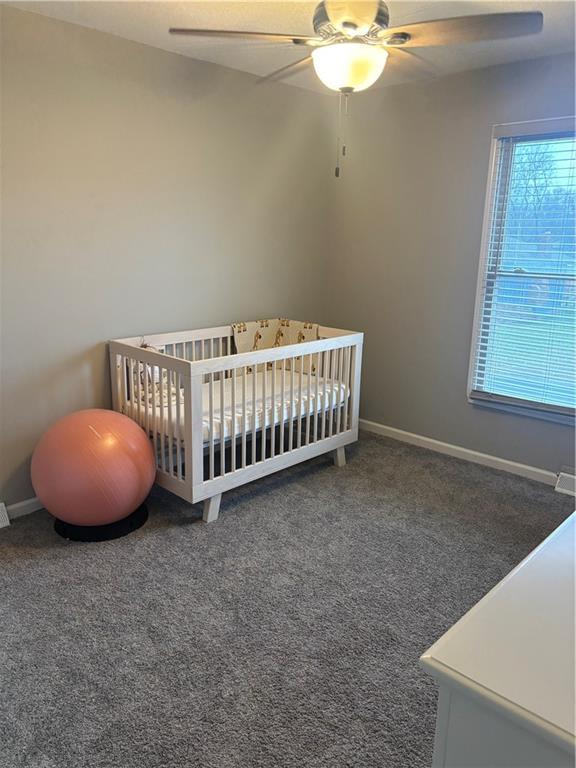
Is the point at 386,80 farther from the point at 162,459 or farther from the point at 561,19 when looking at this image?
the point at 162,459

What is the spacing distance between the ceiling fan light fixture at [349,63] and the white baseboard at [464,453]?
243cm

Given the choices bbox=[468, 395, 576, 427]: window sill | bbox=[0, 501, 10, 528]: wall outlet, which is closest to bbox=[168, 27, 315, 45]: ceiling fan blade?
bbox=[0, 501, 10, 528]: wall outlet

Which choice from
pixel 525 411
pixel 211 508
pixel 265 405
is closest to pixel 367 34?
pixel 265 405

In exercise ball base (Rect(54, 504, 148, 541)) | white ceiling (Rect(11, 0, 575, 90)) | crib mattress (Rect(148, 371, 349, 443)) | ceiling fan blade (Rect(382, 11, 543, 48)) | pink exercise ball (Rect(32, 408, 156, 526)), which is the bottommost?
exercise ball base (Rect(54, 504, 148, 541))

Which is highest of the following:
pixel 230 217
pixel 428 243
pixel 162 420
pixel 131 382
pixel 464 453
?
pixel 230 217

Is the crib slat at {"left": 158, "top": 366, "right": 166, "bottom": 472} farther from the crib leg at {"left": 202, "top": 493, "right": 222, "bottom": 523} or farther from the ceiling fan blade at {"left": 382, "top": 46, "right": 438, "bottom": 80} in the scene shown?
the ceiling fan blade at {"left": 382, "top": 46, "right": 438, "bottom": 80}

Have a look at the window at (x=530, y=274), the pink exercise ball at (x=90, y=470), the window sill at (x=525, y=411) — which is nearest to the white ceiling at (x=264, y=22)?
the window at (x=530, y=274)

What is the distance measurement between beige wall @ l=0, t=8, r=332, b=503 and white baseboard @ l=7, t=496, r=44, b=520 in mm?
39

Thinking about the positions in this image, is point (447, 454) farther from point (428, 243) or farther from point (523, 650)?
point (523, 650)

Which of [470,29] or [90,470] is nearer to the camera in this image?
[470,29]

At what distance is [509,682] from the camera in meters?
0.82

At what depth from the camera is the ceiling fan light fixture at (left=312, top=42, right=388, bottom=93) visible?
1978 mm

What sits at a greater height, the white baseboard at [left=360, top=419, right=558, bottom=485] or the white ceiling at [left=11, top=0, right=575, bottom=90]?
the white ceiling at [left=11, top=0, right=575, bottom=90]

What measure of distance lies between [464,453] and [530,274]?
3.94 feet
